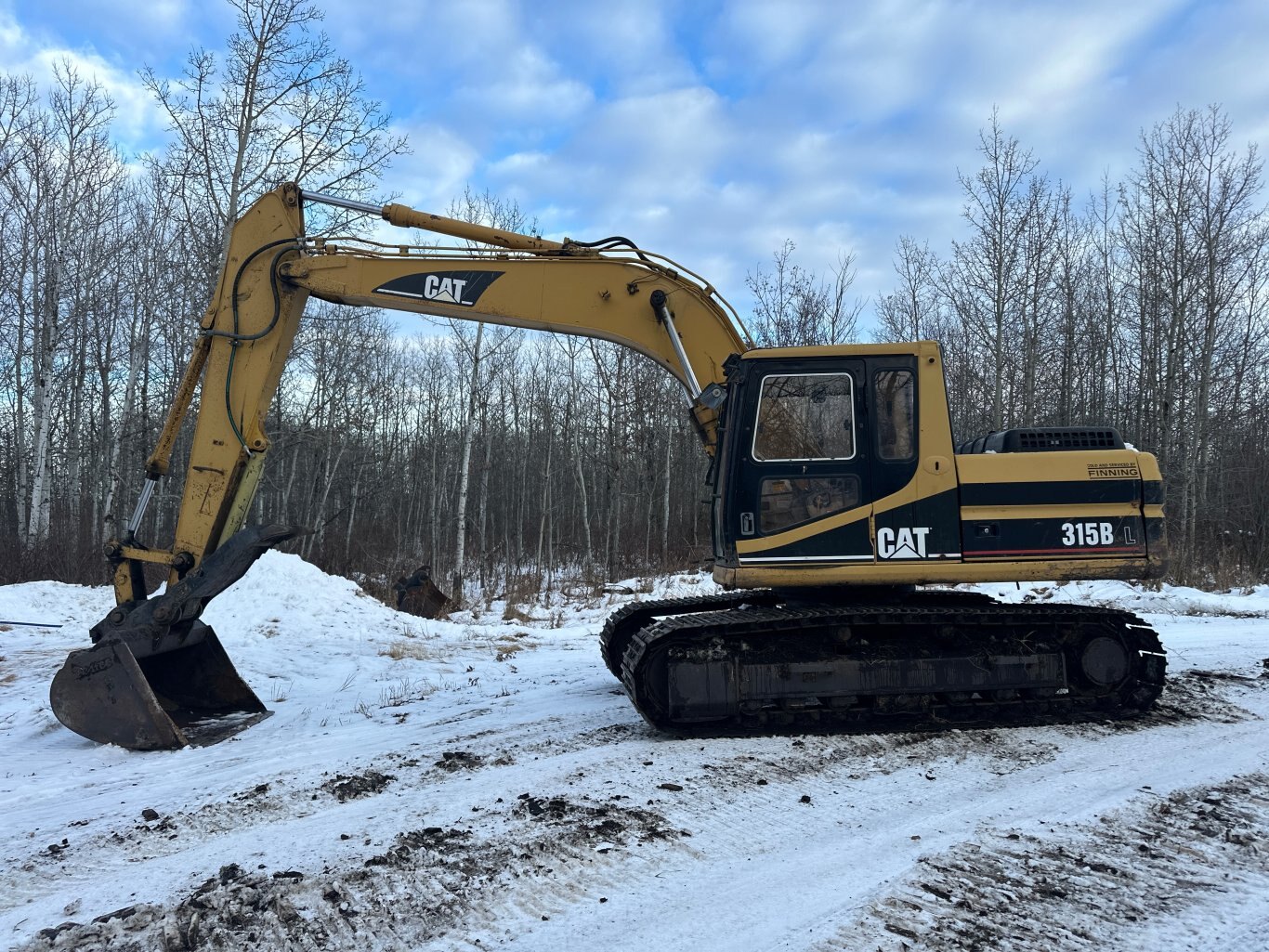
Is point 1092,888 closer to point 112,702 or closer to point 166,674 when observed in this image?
point 112,702

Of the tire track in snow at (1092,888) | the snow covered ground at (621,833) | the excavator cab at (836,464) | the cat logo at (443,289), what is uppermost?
the cat logo at (443,289)

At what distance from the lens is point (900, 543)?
5406 millimetres

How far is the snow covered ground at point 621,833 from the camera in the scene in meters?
2.90

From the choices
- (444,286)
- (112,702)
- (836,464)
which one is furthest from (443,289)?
(112,702)

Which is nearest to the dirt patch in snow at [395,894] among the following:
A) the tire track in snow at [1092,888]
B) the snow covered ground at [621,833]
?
the snow covered ground at [621,833]

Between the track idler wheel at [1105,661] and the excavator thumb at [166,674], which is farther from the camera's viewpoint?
the track idler wheel at [1105,661]

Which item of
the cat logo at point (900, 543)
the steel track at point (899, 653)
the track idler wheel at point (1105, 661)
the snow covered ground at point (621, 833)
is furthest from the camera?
the track idler wheel at point (1105, 661)

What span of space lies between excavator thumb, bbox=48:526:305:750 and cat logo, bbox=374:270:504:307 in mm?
2012

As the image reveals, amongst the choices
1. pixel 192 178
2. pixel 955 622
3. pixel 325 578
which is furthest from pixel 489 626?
pixel 192 178

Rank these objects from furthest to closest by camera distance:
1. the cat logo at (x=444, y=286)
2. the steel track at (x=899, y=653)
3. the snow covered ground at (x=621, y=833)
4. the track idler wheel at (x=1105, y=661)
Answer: the cat logo at (x=444, y=286), the track idler wheel at (x=1105, y=661), the steel track at (x=899, y=653), the snow covered ground at (x=621, y=833)

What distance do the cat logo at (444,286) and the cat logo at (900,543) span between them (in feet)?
11.2

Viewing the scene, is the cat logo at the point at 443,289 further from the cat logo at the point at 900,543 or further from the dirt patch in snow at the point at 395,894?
the dirt patch in snow at the point at 395,894

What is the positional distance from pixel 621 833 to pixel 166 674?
4.40 meters

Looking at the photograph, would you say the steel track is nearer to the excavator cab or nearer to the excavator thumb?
the excavator cab
